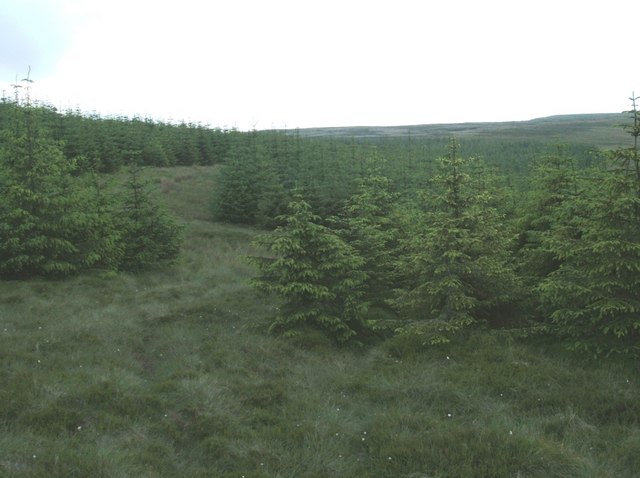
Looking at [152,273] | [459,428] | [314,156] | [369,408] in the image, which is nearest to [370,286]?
[369,408]

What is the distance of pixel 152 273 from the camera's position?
18203 millimetres

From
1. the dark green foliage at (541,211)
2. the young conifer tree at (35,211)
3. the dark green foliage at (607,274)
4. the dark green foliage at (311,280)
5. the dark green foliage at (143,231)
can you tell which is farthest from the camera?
the dark green foliage at (143,231)

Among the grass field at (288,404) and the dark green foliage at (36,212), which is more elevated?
the dark green foliage at (36,212)

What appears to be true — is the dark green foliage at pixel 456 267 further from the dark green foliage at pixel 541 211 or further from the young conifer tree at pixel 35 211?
the young conifer tree at pixel 35 211

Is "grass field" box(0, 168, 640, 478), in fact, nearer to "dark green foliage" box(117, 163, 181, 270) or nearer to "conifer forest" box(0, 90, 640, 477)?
"conifer forest" box(0, 90, 640, 477)

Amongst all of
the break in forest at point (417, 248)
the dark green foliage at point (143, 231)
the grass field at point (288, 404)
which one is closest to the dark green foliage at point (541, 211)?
the break in forest at point (417, 248)

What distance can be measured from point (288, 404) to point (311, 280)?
14.6 ft

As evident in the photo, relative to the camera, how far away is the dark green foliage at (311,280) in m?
11.6

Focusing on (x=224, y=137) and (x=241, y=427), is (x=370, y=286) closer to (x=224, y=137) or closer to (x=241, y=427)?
(x=241, y=427)

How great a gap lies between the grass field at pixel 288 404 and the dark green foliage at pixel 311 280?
30.0 inches

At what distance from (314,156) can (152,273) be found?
67.7ft

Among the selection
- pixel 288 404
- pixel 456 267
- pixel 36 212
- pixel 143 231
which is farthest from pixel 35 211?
pixel 456 267

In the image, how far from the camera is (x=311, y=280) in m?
11.8

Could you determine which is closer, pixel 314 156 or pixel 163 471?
pixel 163 471
